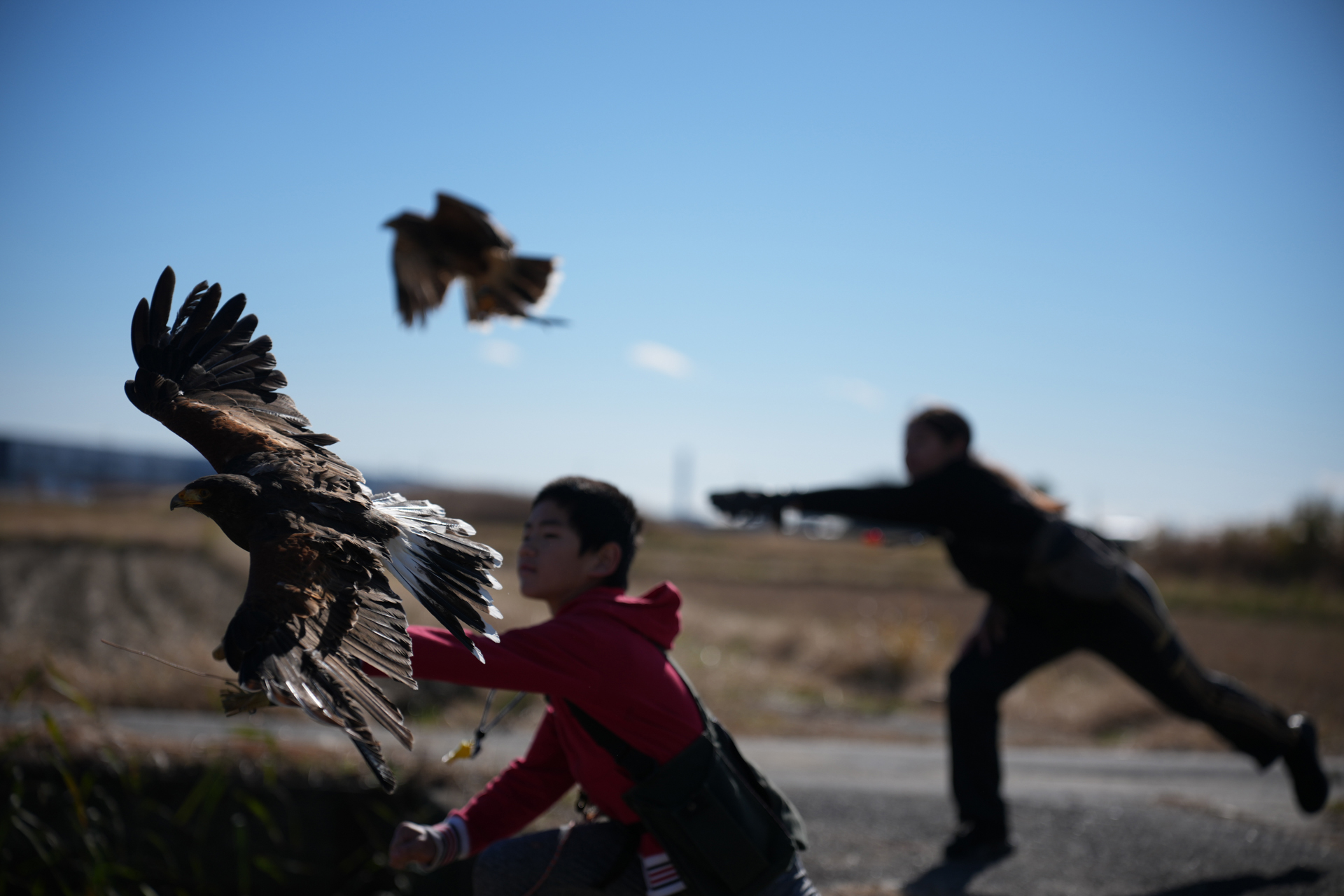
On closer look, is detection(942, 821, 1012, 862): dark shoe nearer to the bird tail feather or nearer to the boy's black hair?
the boy's black hair

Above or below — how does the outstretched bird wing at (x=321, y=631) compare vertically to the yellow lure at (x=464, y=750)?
above

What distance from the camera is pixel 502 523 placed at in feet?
171

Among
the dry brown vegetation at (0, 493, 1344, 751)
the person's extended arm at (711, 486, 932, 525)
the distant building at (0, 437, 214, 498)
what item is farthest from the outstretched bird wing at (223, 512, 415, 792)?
the distant building at (0, 437, 214, 498)

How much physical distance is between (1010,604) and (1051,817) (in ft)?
4.33

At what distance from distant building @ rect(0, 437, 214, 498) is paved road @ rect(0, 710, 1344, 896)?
200 feet

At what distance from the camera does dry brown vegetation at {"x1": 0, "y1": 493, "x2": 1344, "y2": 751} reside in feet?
25.3

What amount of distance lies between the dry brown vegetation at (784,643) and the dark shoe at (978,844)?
139 centimetres

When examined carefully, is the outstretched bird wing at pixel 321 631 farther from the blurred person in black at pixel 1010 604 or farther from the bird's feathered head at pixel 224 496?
the blurred person in black at pixel 1010 604

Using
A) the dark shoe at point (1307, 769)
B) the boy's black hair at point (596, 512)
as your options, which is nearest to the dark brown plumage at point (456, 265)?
the boy's black hair at point (596, 512)

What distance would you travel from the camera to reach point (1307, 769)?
423 cm

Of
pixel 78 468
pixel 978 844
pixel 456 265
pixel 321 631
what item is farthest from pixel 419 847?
pixel 78 468

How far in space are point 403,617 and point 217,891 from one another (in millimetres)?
3049

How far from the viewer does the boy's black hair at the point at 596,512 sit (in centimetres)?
258

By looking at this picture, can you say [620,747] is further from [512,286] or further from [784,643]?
[784,643]
